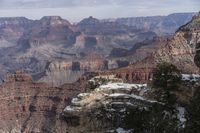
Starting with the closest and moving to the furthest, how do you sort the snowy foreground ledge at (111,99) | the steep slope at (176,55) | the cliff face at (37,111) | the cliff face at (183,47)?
the snowy foreground ledge at (111,99)
the steep slope at (176,55)
the cliff face at (183,47)
the cliff face at (37,111)

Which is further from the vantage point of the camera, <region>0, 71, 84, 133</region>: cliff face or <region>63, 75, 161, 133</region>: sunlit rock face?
<region>0, 71, 84, 133</region>: cliff face

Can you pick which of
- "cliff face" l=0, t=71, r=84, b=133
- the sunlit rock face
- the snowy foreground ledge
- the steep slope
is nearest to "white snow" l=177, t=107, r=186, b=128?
the sunlit rock face

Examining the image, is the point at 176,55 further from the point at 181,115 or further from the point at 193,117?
the point at 193,117

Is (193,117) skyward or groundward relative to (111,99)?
skyward

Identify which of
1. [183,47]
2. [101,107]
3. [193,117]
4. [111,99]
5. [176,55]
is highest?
[193,117]

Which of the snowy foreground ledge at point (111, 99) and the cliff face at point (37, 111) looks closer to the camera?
the snowy foreground ledge at point (111, 99)

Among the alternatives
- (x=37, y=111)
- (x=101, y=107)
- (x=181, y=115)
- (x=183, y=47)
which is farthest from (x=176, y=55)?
(x=181, y=115)

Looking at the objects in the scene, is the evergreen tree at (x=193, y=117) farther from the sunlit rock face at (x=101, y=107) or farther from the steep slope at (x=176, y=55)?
the steep slope at (x=176, y=55)

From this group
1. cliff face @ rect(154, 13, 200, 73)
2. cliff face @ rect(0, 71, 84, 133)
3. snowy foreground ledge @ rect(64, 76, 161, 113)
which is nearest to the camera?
snowy foreground ledge @ rect(64, 76, 161, 113)

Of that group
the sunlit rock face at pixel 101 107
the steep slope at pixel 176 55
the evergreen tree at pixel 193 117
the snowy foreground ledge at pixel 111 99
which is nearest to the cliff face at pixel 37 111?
the steep slope at pixel 176 55

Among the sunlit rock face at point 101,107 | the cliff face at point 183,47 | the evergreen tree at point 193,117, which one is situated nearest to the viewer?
the evergreen tree at point 193,117

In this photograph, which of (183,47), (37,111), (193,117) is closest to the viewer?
(193,117)

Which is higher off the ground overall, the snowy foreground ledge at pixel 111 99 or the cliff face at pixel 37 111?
the snowy foreground ledge at pixel 111 99

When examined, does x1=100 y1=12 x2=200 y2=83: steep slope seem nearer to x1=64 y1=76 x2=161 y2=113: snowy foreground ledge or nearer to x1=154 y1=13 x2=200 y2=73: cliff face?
x1=154 y1=13 x2=200 y2=73: cliff face
